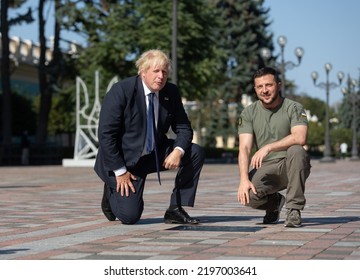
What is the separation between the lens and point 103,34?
47.5m

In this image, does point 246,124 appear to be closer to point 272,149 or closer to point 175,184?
point 272,149

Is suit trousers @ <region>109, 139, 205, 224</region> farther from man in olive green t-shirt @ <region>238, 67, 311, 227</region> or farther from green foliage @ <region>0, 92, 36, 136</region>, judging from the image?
green foliage @ <region>0, 92, 36, 136</region>

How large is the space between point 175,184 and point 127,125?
0.70 m

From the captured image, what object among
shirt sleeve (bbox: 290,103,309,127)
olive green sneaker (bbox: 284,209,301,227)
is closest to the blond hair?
shirt sleeve (bbox: 290,103,309,127)

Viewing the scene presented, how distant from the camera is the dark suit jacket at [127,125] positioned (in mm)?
8578

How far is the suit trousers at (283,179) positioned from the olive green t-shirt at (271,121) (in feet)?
0.43

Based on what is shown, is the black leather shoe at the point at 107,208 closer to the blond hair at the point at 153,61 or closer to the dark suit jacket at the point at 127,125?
the dark suit jacket at the point at 127,125

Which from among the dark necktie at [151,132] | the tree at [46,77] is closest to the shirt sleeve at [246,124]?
the dark necktie at [151,132]

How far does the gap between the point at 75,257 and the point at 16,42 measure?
69.7m

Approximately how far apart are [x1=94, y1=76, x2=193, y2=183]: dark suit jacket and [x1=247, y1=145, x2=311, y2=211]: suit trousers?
2.44 ft

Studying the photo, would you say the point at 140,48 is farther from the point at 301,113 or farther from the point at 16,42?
the point at 301,113

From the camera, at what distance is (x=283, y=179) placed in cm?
867

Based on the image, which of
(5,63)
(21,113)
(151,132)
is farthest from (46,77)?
(151,132)
